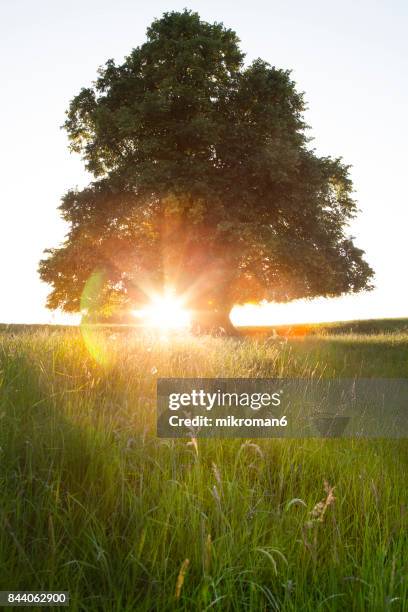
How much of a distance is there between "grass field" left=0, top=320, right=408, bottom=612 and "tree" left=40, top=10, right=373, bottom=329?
16949mm

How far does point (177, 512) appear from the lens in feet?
9.46

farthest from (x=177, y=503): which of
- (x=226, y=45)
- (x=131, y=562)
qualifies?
(x=226, y=45)

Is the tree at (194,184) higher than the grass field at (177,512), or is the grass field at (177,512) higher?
the tree at (194,184)

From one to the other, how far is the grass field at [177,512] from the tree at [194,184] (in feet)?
55.6

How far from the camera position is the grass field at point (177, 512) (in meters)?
2.31

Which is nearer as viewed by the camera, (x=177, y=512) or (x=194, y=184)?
(x=177, y=512)

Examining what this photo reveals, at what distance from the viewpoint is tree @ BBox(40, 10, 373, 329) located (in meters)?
21.3

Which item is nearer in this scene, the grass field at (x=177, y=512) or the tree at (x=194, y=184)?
the grass field at (x=177, y=512)

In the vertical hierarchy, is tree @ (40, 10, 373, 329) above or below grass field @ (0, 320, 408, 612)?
above

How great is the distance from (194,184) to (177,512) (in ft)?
61.1

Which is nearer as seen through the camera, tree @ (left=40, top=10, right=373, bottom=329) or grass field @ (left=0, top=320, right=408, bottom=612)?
grass field @ (left=0, top=320, right=408, bottom=612)

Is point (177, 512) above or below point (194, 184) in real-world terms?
below

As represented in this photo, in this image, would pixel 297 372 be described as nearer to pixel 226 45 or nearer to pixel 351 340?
pixel 351 340

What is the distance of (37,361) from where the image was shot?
17.7 ft
